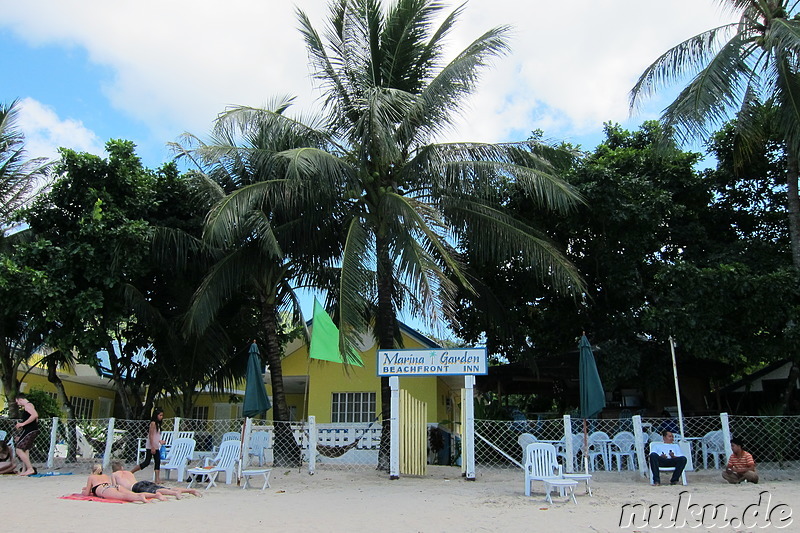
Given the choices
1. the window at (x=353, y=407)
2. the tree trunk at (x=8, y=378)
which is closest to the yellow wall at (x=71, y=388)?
the tree trunk at (x=8, y=378)

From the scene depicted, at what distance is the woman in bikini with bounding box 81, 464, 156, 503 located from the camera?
9141 millimetres

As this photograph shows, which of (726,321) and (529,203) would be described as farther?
(529,203)


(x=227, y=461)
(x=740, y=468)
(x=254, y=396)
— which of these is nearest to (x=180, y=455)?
(x=227, y=461)

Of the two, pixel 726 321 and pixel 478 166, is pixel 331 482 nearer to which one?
pixel 478 166

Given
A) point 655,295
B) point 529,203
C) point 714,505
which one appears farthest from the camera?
point 529,203

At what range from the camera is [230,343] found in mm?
17484

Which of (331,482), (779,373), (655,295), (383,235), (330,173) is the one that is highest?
(330,173)

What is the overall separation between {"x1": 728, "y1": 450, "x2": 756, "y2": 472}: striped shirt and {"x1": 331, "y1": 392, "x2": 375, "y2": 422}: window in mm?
10542

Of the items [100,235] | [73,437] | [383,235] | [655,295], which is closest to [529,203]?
[655,295]

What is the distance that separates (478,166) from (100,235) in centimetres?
820

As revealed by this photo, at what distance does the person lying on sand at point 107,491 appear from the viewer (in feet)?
30.0

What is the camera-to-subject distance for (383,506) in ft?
29.1

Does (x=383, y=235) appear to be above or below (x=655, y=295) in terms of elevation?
above

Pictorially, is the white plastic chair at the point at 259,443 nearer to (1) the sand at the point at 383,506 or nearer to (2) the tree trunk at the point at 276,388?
(2) the tree trunk at the point at 276,388
